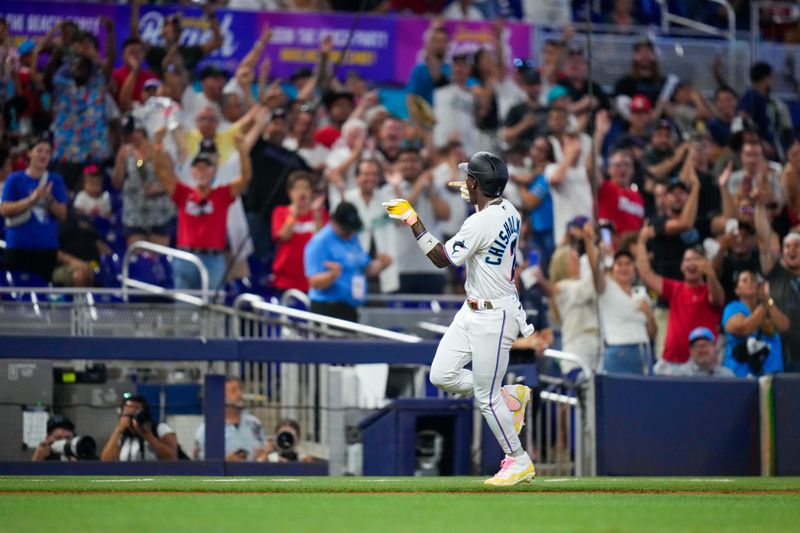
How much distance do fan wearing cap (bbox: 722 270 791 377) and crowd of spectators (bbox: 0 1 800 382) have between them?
0.02 metres

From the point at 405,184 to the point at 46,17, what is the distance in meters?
4.09

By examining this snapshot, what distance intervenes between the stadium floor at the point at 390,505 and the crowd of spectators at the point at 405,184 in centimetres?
330

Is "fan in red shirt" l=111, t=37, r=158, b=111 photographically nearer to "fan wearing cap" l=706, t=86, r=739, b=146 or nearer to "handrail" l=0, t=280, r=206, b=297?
"handrail" l=0, t=280, r=206, b=297

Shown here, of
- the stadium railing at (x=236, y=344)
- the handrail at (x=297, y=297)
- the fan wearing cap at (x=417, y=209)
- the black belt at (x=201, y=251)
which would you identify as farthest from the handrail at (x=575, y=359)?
the black belt at (x=201, y=251)

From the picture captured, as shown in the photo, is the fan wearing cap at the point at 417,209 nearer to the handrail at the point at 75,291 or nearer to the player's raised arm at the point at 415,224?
the handrail at the point at 75,291

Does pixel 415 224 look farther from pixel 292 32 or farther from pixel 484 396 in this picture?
pixel 292 32

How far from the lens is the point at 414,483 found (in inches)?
383

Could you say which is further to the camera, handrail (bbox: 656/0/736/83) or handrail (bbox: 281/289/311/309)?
handrail (bbox: 656/0/736/83)

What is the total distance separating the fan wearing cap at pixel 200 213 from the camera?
46.4 ft

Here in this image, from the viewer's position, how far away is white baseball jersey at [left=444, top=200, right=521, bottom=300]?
8.91 metres

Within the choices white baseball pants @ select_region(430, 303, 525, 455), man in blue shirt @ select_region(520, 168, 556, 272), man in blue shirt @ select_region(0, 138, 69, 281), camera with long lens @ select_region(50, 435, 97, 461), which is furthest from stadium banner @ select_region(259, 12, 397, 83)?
white baseball pants @ select_region(430, 303, 525, 455)

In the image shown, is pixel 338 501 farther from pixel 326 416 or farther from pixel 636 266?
pixel 636 266

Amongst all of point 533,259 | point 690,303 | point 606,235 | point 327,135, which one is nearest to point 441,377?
point 690,303

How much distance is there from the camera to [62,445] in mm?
11930
